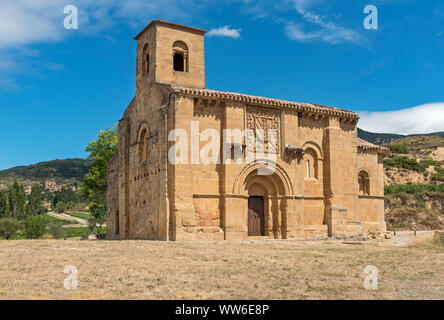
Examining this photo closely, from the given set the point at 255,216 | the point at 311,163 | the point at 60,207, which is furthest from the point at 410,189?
the point at 60,207

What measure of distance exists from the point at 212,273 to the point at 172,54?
13955 millimetres

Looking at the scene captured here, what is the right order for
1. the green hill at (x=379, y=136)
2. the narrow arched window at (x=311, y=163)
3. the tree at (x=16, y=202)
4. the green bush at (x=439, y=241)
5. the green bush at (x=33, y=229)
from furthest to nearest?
the green hill at (x=379, y=136) → the tree at (x=16, y=202) → the green bush at (x=33, y=229) → the narrow arched window at (x=311, y=163) → the green bush at (x=439, y=241)

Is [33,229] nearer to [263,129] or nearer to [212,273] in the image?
[263,129]

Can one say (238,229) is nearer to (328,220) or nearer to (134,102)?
(328,220)

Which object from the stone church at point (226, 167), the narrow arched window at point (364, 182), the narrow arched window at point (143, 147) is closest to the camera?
the stone church at point (226, 167)

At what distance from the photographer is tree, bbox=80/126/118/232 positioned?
36.9 m

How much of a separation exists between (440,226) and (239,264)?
35069mm

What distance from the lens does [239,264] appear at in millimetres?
12094

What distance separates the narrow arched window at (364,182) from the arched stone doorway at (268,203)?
6.41m

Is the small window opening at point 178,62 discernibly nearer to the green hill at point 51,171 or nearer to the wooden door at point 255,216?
the wooden door at point 255,216

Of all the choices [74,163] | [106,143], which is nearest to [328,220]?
[106,143]

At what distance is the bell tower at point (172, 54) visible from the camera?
21.8 m

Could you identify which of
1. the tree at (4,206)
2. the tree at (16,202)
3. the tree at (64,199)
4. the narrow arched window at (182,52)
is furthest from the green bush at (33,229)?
the tree at (64,199)

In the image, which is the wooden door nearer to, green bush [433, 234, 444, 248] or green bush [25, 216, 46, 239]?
green bush [433, 234, 444, 248]
